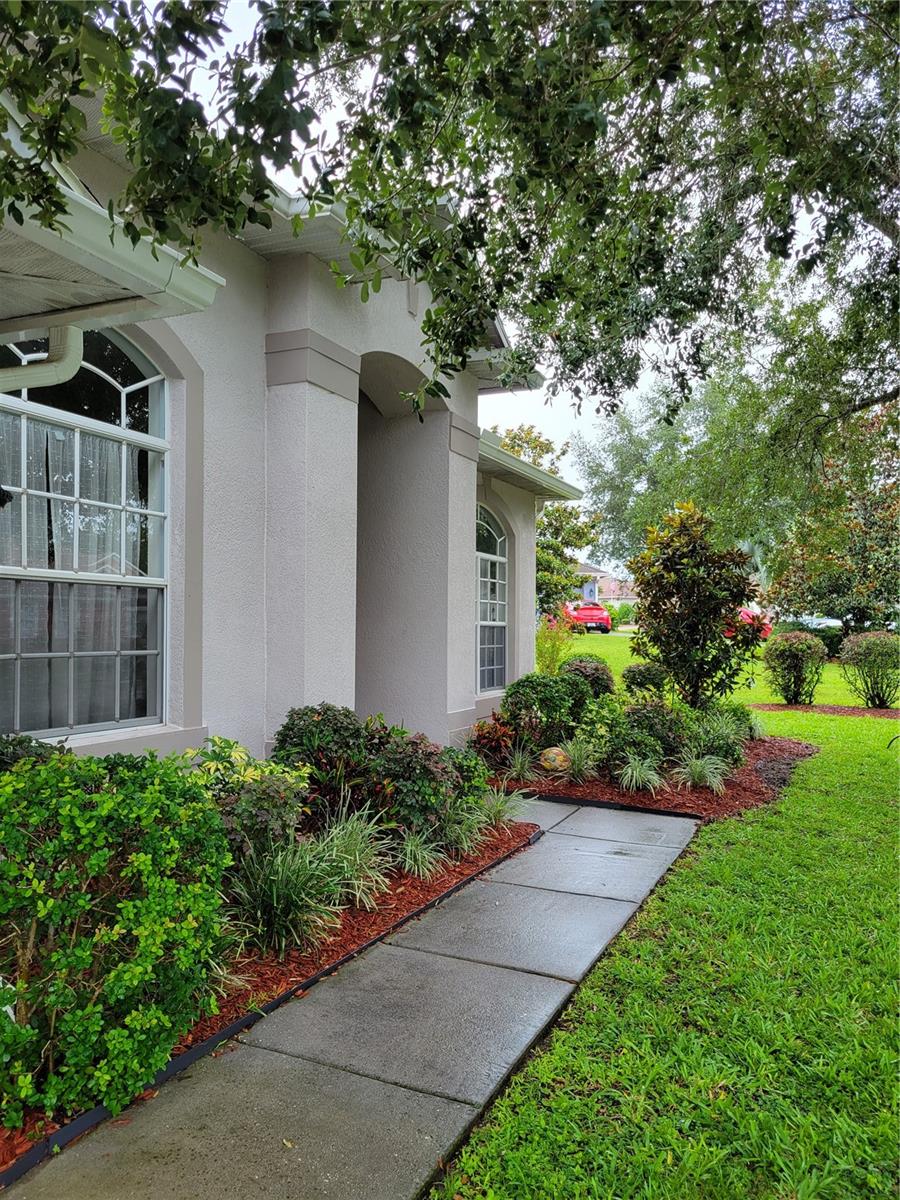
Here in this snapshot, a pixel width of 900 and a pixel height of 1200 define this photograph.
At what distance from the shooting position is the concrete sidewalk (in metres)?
2.64

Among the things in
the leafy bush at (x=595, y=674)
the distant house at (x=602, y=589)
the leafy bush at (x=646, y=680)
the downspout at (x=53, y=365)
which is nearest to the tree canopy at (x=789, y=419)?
the leafy bush at (x=646, y=680)

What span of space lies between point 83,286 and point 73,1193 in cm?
326

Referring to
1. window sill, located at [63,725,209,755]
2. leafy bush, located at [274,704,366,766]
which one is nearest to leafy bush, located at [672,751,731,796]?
leafy bush, located at [274,704,366,766]

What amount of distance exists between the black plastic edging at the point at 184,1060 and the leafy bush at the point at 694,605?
6463mm

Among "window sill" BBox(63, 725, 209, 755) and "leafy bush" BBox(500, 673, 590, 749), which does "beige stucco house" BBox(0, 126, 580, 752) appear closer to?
"window sill" BBox(63, 725, 209, 755)

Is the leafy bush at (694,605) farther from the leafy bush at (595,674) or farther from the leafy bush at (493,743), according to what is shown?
the leafy bush at (493,743)

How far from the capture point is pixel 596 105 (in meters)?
2.96

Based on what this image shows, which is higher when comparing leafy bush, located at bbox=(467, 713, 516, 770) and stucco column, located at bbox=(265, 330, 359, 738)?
stucco column, located at bbox=(265, 330, 359, 738)

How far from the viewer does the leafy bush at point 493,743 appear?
9094 millimetres

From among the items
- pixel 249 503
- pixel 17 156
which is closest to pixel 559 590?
pixel 249 503

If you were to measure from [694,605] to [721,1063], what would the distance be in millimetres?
7559

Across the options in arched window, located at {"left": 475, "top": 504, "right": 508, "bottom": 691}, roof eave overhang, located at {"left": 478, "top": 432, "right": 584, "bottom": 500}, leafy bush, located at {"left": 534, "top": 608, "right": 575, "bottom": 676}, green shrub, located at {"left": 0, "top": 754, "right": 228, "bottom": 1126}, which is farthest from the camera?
leafy bush, located at {"left": 534, "top": 608, "right": 575, "bottom": 676}

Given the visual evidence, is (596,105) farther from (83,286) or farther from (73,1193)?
(73,1193)

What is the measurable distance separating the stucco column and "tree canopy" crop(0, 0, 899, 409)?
1894 mm
